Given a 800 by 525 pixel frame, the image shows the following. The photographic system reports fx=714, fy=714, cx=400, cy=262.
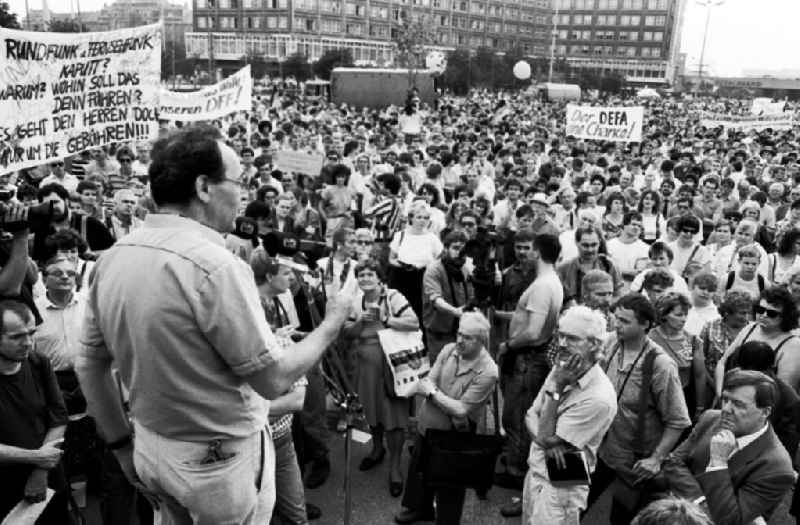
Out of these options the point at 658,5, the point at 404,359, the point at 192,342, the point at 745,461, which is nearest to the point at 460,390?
the point at 404,359

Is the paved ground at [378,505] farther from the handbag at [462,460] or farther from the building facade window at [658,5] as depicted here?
the building facade window at [658,5]

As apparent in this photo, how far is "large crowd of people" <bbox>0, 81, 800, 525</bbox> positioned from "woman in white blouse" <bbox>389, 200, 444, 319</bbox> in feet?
0.07

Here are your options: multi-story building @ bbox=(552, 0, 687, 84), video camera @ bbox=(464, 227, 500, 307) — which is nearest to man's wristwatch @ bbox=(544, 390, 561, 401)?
video camera @ bbox=(464, 227, 500, 307)

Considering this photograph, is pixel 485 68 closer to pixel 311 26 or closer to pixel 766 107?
pixel 311 26

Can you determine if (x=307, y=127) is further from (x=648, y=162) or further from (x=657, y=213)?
(x=657, y=213)

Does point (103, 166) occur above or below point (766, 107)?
below

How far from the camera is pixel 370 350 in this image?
511 cm

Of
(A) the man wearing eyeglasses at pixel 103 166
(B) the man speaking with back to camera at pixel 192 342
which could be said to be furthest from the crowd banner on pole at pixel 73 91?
(A) the man wearing eyeglasses at pixel 103 166

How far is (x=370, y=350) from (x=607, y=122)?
34.8ft

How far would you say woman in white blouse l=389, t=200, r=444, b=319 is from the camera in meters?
6.79

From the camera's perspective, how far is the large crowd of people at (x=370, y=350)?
1923 millimetres

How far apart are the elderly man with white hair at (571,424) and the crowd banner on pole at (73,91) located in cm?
401

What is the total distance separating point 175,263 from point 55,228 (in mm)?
4517

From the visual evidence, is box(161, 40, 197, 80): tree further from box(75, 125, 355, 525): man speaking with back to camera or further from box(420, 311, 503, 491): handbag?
box(75, 125, 355, 525): man speaking with back to camera
